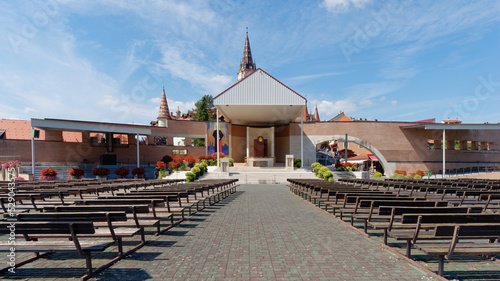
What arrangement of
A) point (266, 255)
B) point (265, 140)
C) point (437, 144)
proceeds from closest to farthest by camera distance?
point (266, 255) < point (437, 144) < point (265, 140)

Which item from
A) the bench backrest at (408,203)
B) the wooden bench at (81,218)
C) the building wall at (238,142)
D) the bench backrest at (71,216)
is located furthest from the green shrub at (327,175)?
the building wall at (238,142)

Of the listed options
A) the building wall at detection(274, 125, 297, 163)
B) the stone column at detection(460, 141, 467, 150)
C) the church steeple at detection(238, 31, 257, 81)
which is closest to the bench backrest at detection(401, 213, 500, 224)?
the building wall at detection(274, 125, 297, 163)

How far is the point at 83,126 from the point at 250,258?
2654 cm

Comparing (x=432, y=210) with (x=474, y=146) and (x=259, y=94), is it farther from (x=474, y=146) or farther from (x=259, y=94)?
(x=474, y=146)

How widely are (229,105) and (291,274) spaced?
851 inches

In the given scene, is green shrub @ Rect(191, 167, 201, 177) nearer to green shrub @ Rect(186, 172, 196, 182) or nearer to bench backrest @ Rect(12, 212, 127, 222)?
green shrub @ Rect(186, 172, 196, 182)

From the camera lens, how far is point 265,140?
1451 inches

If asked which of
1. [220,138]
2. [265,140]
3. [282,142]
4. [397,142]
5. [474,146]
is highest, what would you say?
[220,138]

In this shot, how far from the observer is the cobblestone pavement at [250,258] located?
11.8 ft

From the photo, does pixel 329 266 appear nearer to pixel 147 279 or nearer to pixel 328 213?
pixel 147 279

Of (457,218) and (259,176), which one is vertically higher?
(457,218)

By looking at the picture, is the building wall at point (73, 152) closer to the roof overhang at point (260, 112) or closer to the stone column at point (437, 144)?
the roof overhang at point (260, 112)

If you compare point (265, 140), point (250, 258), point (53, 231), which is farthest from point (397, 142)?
point (53, 231)

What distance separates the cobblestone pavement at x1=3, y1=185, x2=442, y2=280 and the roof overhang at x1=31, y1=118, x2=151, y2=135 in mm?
23707
